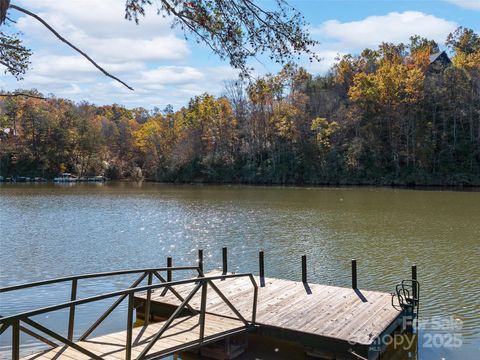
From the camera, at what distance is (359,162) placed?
6309 centimetres

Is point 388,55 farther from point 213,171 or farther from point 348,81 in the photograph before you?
point 213,171

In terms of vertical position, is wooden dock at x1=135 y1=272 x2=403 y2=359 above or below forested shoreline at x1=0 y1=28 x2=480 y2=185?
below

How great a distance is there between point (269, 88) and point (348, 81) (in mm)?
67706

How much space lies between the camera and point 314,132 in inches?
2653

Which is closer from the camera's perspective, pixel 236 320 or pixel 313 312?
pixel 236 320

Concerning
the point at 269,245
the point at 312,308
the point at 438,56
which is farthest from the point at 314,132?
the point at 312,308

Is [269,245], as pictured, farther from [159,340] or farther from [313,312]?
[159,340]

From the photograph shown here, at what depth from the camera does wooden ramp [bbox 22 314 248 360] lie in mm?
6605

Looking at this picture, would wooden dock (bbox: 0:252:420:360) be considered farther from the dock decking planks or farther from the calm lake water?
the calm lake water

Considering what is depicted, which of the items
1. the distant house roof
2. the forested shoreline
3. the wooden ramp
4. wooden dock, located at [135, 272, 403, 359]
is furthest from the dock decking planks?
the distant house roof

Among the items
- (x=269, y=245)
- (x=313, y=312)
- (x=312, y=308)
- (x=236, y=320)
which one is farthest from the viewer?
(x=269, y=245)

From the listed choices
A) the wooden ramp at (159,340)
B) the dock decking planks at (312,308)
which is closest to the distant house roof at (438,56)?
the dock decking planks at (312,308)

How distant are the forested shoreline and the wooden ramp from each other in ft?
160

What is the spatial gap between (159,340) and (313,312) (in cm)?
360
